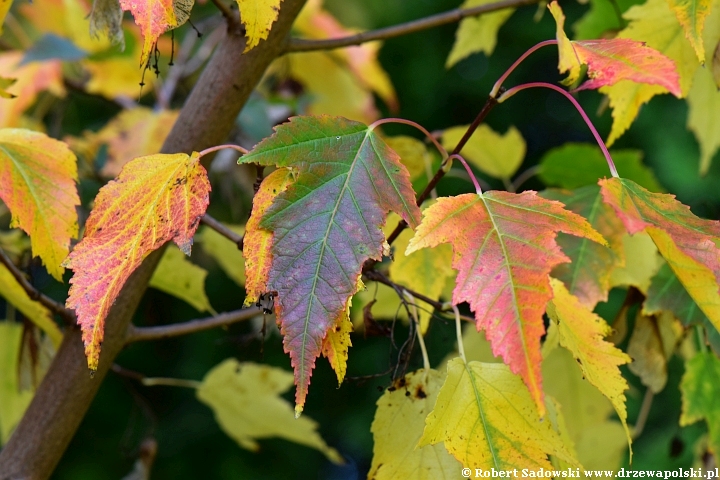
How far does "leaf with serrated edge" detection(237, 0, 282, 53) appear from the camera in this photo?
0.39 meters

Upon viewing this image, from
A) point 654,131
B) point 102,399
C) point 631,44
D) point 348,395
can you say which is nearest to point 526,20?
point 654,131

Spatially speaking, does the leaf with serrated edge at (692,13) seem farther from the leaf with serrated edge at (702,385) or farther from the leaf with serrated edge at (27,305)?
the leaf with serrated edge at (27,305)

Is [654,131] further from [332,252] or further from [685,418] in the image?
[332,252]

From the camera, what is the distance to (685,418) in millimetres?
602

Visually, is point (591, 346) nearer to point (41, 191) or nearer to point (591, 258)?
point (591, 258)

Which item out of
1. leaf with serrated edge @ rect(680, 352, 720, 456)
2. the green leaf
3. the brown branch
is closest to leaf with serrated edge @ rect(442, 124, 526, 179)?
the green leaf

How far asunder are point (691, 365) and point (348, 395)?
176cm

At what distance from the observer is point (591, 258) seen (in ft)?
1.90

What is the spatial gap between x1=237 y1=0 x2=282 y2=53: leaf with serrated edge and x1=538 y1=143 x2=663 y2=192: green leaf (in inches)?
19.5

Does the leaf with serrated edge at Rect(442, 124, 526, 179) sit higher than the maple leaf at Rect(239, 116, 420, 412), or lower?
lower

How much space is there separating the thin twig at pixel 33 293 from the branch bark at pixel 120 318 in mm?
16

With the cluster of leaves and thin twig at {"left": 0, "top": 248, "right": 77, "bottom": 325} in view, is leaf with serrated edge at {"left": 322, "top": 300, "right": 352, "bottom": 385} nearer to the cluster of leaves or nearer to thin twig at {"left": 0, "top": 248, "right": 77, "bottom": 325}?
the cluster of leaves

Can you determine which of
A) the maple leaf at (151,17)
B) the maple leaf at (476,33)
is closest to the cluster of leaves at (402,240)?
the maple leaf at (151,17)

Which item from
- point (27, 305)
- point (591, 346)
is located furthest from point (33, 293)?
point (591, 346)
